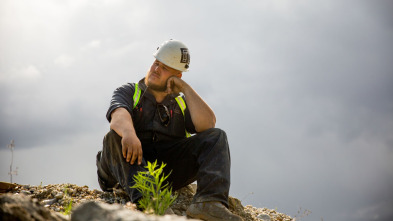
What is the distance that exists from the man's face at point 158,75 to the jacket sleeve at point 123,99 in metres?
0.29

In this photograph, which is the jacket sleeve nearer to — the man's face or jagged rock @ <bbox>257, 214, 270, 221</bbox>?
the man's face

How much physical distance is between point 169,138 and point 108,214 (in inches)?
150

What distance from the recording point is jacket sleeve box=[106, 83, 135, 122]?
544 cm

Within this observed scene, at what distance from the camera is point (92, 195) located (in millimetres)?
6199

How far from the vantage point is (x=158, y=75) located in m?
6.24

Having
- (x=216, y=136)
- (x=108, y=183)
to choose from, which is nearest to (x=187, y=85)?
(x=216, y=136)

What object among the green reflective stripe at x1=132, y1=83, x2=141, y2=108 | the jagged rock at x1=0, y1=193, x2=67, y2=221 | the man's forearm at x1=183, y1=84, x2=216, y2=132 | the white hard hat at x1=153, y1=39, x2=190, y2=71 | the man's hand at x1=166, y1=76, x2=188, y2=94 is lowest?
the jagged rock at x1=0, y1=193, x2=67, y2=221

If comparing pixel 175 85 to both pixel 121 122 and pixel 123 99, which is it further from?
pixel 121 122

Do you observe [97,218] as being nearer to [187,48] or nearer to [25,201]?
[25,201]

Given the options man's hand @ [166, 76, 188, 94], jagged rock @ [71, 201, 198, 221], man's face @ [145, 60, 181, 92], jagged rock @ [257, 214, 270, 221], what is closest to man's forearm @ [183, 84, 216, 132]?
man's hand @ [166, 76, 188, 94]

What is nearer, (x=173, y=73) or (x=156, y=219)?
(x=156, y=219)

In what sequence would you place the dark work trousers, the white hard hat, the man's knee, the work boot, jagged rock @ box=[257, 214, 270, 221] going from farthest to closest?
jagged rock @ box=[257, 214, 270, 221] → the white hard hat → the man's knee → the dark work trousers → the work boot

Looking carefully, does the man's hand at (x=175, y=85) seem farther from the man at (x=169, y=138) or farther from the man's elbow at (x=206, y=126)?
the man's elbow at (x=206, y=126)

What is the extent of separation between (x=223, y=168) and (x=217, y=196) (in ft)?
1.25
